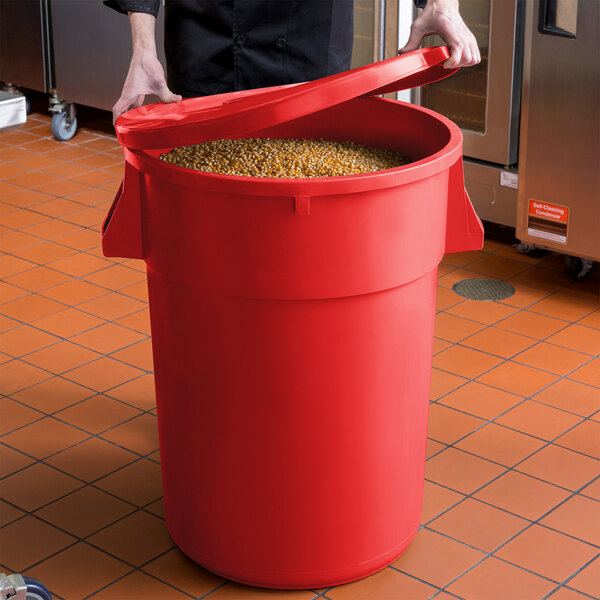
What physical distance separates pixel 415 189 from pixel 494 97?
191 cm

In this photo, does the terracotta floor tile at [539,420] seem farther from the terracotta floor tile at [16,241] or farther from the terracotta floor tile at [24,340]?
the terracotta floor tile at [16,241]

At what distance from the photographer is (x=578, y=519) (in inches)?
87.7

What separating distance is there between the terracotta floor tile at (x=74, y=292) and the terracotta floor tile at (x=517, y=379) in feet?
4.27

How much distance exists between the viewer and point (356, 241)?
1.69 m

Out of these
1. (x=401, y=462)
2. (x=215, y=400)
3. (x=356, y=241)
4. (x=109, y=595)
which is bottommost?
(x=109, y=595)

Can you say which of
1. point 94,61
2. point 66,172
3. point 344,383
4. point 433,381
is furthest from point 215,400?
point 94,61

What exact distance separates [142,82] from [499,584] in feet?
4.00

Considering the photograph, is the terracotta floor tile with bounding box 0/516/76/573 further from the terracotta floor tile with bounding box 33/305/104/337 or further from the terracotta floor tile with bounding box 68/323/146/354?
the terracotta floor tile with bounding box 33/305/104/337

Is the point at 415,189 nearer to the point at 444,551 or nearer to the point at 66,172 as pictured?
the point at 444,551

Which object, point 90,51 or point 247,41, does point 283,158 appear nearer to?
point 247,41

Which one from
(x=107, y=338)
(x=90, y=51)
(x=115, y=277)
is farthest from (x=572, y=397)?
(x=90, y=51)

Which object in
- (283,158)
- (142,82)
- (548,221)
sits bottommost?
(548,221)

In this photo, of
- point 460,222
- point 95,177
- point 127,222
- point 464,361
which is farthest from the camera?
point 95,177

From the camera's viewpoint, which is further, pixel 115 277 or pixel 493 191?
pixel 493 191
